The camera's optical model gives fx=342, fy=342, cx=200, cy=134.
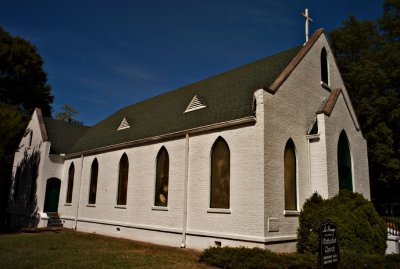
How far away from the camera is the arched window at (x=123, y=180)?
21.0 m

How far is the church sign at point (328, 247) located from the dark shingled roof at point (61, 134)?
80.1 ft

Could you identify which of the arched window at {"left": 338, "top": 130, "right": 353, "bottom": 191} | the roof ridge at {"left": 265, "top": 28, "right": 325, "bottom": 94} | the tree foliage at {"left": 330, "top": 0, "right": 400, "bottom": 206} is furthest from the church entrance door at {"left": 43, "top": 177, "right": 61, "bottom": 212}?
the tree foliage at {"left": 330, "top": 0, "right": 400, "bottom": 206}

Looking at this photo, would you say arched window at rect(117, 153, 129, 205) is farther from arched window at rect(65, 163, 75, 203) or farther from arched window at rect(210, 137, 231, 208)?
arched window at rect(210, 137, 231, 208)

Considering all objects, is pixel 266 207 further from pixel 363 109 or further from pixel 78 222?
pixel 363 109

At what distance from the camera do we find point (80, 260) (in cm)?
1224

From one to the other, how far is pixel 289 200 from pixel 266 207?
1.95 meters

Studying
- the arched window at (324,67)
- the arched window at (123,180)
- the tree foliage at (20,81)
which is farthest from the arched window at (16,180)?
the arched window at (324,67)

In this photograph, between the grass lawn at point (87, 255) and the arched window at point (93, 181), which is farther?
the arched window at point (93, 181)

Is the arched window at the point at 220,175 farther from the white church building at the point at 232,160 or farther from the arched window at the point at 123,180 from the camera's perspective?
the arched window at the point at 123,180

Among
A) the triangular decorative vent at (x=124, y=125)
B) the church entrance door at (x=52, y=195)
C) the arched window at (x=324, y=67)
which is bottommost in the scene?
the church entrance door at (x=52, y=195)

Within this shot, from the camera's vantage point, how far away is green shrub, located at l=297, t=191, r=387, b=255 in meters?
12.7

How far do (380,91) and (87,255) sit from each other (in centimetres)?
2606

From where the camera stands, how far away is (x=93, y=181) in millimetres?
23969

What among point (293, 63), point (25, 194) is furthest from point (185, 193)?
point (25, 194)
